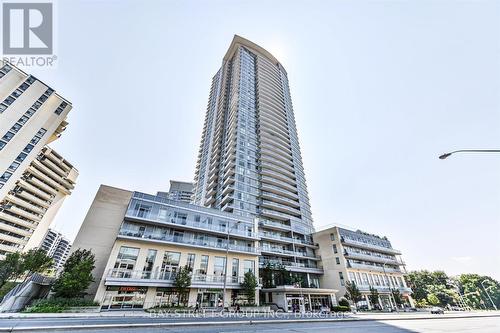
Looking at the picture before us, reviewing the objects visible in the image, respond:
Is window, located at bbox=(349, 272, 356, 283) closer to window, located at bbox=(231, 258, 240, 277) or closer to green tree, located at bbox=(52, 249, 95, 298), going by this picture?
window, located at bbox=(231, 258, 240, 277)

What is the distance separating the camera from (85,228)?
29000mm

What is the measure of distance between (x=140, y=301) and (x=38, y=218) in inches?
2555

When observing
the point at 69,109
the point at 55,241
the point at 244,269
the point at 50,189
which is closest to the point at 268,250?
the point at 244,269

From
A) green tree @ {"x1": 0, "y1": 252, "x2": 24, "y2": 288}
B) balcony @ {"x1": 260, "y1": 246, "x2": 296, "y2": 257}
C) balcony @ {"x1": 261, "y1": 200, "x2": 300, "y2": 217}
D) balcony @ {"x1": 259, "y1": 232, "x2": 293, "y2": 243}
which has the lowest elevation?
green tree @ {"x1": 0, "y1": 252, "x2": 24, "y2": 288}

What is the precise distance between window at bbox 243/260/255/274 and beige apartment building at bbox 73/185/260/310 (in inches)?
0.6

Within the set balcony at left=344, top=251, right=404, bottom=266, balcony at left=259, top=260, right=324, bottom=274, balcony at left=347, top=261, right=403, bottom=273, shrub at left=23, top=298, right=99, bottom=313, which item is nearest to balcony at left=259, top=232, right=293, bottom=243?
balcony at left=259, top=260, right=324, bottom=274

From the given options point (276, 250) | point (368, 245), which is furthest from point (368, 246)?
point (276, 250)

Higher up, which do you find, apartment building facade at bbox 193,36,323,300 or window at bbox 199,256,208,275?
apartment building facade at bbox 193,36,323,300

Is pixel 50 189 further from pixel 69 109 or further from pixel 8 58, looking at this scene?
pixel 8 58

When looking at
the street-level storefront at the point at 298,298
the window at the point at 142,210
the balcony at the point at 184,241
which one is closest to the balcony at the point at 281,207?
the balcony at the point at 184,241

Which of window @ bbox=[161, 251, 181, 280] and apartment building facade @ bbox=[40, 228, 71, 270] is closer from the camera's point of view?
window @ bbox=[161, 251, 181, 280]

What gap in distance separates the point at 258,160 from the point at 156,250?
36.2m

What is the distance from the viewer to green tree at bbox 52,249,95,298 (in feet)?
70.7

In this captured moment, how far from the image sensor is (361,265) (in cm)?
4634
